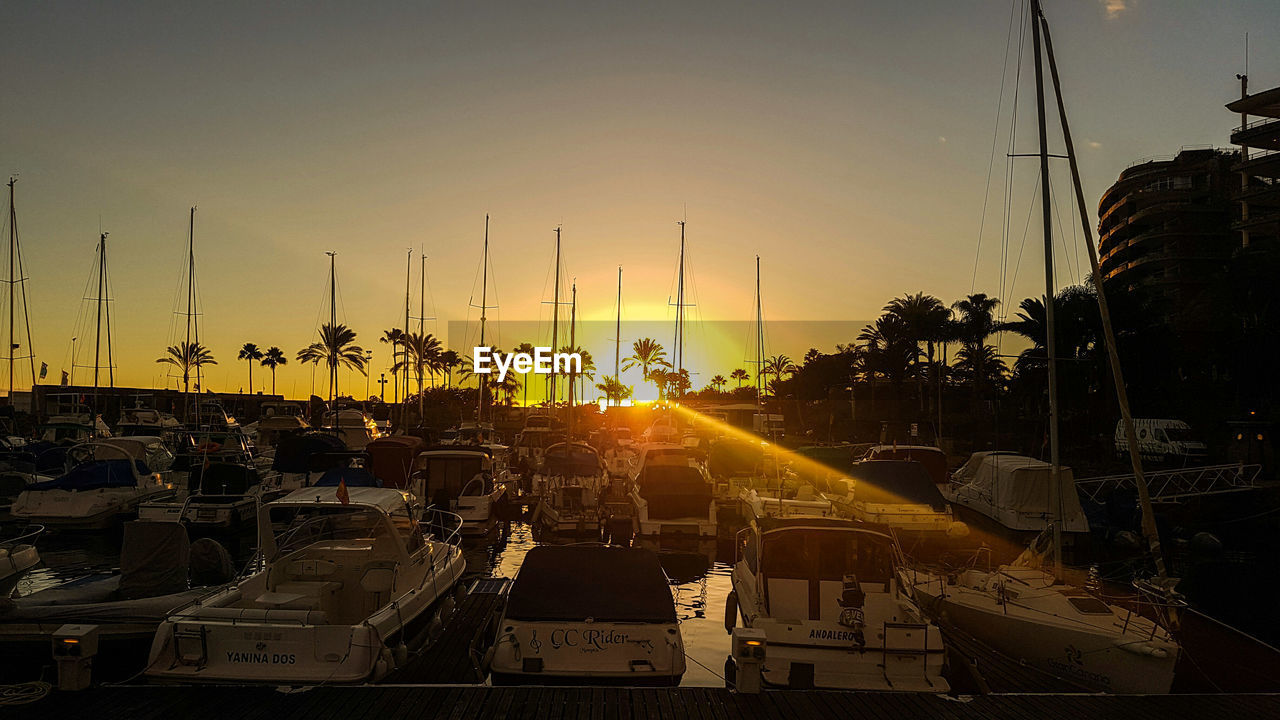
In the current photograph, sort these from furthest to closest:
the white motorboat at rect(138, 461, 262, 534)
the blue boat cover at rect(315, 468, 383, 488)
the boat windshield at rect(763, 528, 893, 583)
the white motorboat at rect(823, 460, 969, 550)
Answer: the white motorboat at rect(138, 461, 262, 534)
the white motorboat at rect(823, 460, 969, 550)
the blue boat cover at rect(315, 468, 383, 488)
the boat windshield at rect(763, 528, 893, 583)

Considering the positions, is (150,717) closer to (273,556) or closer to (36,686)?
(36,686)

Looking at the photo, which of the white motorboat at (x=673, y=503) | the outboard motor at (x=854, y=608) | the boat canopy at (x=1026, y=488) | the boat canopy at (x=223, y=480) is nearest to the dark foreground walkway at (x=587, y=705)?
the outboard motor at (x=854, y=608)

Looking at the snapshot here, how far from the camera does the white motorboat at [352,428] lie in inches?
1967

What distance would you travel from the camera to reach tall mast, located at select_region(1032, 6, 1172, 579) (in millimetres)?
15199

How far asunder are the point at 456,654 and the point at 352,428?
141ft

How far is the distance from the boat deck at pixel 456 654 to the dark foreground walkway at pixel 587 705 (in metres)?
Answer: 1.43

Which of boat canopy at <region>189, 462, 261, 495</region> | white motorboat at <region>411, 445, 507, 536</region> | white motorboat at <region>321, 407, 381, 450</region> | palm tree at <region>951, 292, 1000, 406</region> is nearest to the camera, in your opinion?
white motorboat at <region>411, 445, 507, 536</region>

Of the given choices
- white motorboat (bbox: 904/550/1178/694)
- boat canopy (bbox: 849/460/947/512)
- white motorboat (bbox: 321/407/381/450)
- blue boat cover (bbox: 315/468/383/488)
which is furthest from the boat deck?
white motorboat (bbox: 321/407/381/450)

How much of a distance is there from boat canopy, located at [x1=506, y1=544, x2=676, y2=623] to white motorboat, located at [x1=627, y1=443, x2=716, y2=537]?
39.6 ft

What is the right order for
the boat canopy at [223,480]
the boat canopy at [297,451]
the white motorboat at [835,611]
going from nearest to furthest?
1. the white motorboat at [835,611]
2. the boat canopy at [223,480]
3. the boat canopy at [297,451]

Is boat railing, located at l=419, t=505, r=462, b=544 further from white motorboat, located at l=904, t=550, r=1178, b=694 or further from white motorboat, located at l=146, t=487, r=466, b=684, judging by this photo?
white motorboat, located at l=904, t=550, r=1178, b=694

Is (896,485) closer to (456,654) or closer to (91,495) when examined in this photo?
(456,654)

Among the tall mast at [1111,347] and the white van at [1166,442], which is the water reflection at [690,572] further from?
the white van at [1166,442]

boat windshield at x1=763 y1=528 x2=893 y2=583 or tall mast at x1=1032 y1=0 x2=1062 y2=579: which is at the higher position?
tall mast at x1=1032 y1=0 x2=1062 y2=579
